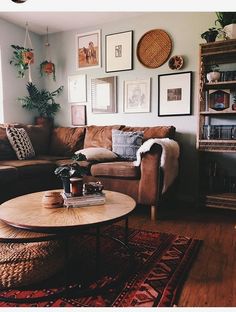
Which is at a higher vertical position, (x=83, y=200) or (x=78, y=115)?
(x=78, y=115)

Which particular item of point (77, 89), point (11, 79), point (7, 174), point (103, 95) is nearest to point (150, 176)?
point (7, 174)

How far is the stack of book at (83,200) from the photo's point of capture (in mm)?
1583

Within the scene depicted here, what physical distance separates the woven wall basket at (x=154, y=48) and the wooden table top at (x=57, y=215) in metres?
2.22

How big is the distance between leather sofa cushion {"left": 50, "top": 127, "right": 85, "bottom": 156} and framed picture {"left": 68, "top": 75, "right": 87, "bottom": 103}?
19.9 inches

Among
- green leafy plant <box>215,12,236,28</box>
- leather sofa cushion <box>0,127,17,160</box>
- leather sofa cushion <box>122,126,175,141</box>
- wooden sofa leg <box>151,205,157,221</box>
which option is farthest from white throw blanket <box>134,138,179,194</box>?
leather sofa cushion <box>0,127,17,160</box>

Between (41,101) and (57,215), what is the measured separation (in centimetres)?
286

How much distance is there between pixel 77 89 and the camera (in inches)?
153

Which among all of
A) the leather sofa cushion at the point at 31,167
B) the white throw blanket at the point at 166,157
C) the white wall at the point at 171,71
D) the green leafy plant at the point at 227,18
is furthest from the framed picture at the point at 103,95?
the green leafy plant at the point at 227,18

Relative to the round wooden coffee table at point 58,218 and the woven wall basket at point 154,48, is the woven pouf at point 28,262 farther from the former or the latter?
the woven wall basket at point 154,48

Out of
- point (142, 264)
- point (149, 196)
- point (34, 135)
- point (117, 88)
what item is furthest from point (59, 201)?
point (117, 88)

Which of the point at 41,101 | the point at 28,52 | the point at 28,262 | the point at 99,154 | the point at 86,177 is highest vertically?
the point at 28,52

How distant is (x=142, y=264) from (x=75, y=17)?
124 inches

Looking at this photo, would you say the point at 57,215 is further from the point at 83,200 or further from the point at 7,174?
the point at 7,174

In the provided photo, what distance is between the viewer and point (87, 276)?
149 centimetres
